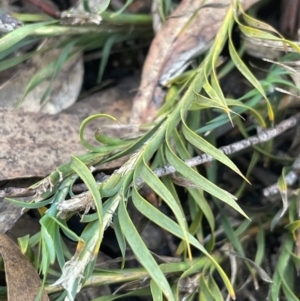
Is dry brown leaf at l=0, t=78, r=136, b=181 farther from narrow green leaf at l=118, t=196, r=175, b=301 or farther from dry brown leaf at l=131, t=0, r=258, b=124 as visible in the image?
narrow green leaf at l=118, t=196, r=175, b=301

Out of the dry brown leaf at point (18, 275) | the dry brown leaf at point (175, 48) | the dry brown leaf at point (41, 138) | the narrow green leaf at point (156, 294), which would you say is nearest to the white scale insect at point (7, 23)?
the dry brown leaf at point (41, 138)

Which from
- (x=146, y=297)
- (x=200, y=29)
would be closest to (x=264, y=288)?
(x=146, y=297)

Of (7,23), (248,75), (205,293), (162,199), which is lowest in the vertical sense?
(205,293)

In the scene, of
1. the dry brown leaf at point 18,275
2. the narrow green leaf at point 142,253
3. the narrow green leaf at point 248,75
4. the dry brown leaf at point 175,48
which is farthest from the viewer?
the dry brown leaf at point 175,48

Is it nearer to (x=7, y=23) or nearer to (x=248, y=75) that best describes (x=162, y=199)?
(x=248, y=75)

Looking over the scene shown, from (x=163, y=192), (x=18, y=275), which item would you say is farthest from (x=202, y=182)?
(x=18, y=275)

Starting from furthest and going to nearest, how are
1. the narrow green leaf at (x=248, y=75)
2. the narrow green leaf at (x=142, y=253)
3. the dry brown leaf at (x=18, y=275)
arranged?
the narrow green leaf at (x=248, y=75), the dry brown leaf at (x=18, y=275), the narrow green leaf at (x=142, y=253)

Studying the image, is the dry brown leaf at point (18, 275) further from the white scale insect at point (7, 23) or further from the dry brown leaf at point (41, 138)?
the white scale insect at point (7, 23)

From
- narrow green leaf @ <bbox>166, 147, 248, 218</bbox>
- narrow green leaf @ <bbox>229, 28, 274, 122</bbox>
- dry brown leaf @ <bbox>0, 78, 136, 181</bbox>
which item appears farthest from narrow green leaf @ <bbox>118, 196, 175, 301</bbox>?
narrow green leaf @ <bbox>229, 28, 274, 122</bbox>
